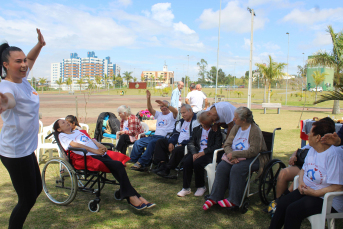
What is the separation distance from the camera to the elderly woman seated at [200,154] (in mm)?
4148

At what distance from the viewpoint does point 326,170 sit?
257cm

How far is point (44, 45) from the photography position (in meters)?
2.70

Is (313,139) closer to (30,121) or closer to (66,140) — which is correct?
(30,121)

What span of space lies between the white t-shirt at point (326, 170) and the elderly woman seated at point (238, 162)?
905 millimetres

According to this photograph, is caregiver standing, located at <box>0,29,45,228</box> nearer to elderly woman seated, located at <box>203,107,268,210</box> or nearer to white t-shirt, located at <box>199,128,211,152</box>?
elderly woman seated, located at <box>203,107,268,210</box>

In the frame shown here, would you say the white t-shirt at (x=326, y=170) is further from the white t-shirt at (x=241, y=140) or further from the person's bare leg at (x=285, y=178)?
the white t-shirt at (x=241, y=140)

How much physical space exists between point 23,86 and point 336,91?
6.06 meters

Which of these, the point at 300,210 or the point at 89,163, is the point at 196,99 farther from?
the point at 300,210

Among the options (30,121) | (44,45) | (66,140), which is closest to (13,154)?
(30,121)

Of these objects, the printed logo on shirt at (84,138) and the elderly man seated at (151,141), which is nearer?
the printed logo on shirt at (84,138)

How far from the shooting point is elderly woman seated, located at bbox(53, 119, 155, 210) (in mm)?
3436

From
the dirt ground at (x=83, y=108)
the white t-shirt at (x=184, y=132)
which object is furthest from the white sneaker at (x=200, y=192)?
the dirt ground at (x=83, y=108)

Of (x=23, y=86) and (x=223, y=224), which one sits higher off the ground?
(x=23, y=86)

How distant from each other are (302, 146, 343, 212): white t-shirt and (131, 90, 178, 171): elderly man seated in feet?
9.48
